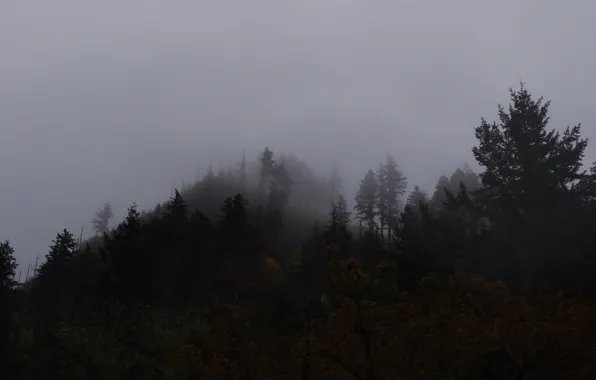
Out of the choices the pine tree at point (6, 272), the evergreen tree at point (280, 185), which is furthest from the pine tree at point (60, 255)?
the evergreen tree at point (280, 185)

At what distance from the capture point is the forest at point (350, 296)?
714 centimetres

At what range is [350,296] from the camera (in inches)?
238

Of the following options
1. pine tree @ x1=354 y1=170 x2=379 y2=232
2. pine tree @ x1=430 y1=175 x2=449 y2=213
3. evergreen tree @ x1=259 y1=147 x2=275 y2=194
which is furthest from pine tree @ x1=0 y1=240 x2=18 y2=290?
evergreen tree @ x1=259 y1=147 x2=275 y2=194

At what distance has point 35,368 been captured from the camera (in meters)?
17.3

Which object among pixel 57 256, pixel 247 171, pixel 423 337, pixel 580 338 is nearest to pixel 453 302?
pixel 423 337

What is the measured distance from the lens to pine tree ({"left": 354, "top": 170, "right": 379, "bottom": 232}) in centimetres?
6844

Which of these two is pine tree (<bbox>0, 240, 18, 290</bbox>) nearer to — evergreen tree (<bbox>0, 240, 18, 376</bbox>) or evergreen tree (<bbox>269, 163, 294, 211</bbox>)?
evergreen tree (<bbox>0, 240, 18, 376</bbox>)

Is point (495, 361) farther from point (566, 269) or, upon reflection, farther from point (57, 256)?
point (57, 256)

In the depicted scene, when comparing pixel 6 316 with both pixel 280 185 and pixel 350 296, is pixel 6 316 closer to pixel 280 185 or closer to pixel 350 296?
pixel 350 296

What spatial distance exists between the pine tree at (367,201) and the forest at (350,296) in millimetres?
17873

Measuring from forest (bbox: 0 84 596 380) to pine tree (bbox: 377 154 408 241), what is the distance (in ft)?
64.6

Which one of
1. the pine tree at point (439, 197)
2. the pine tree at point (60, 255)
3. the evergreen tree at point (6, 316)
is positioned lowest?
the evergreen tree at point (6, 316)

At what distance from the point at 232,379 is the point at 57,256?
35.8 m

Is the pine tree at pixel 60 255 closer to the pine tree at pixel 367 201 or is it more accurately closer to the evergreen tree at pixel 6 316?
the evergreen tree at pixel 6 316
